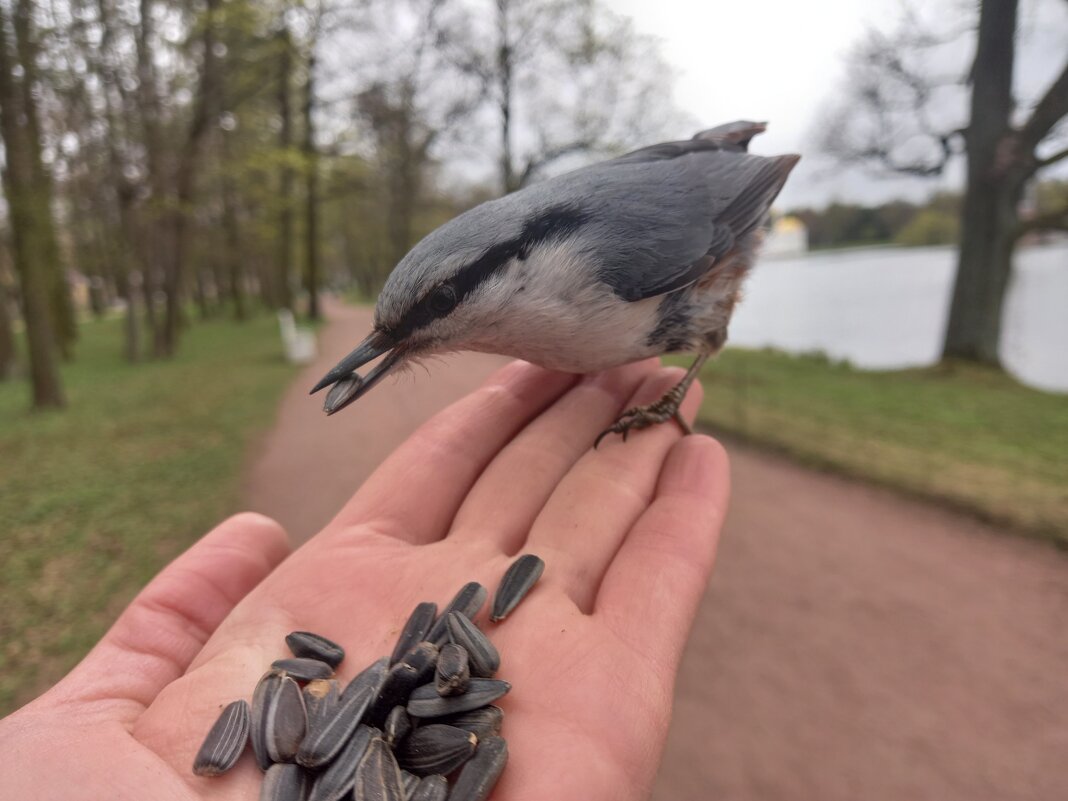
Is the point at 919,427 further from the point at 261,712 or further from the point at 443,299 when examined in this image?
the point at 261,712

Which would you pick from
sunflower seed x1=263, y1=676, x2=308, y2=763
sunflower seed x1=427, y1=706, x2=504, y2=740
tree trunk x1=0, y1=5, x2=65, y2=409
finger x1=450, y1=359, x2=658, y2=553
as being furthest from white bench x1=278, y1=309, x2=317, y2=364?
sunflower seed x1=427, y1=706, x2=504, y2=740

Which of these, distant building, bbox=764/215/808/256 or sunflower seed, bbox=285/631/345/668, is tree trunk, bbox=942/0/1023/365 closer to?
distant building, bbox=764/215/808/256

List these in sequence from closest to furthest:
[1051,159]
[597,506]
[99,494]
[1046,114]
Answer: [597,506], [1046,114], [1051,159], [99,494]

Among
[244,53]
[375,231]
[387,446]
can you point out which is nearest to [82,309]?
[375,231]

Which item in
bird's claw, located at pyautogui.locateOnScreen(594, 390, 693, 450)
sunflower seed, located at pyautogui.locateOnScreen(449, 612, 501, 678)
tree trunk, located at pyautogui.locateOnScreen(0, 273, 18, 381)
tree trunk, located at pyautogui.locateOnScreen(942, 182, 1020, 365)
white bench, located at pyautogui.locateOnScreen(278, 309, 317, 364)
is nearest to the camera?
sunflower seed, located at pyautogui.locateOnScreen(449, 612, 501, 678)

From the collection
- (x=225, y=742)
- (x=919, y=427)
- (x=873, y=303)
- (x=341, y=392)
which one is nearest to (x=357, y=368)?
(x=341, y=392)

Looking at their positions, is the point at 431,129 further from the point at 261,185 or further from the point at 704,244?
the point at 261,185
